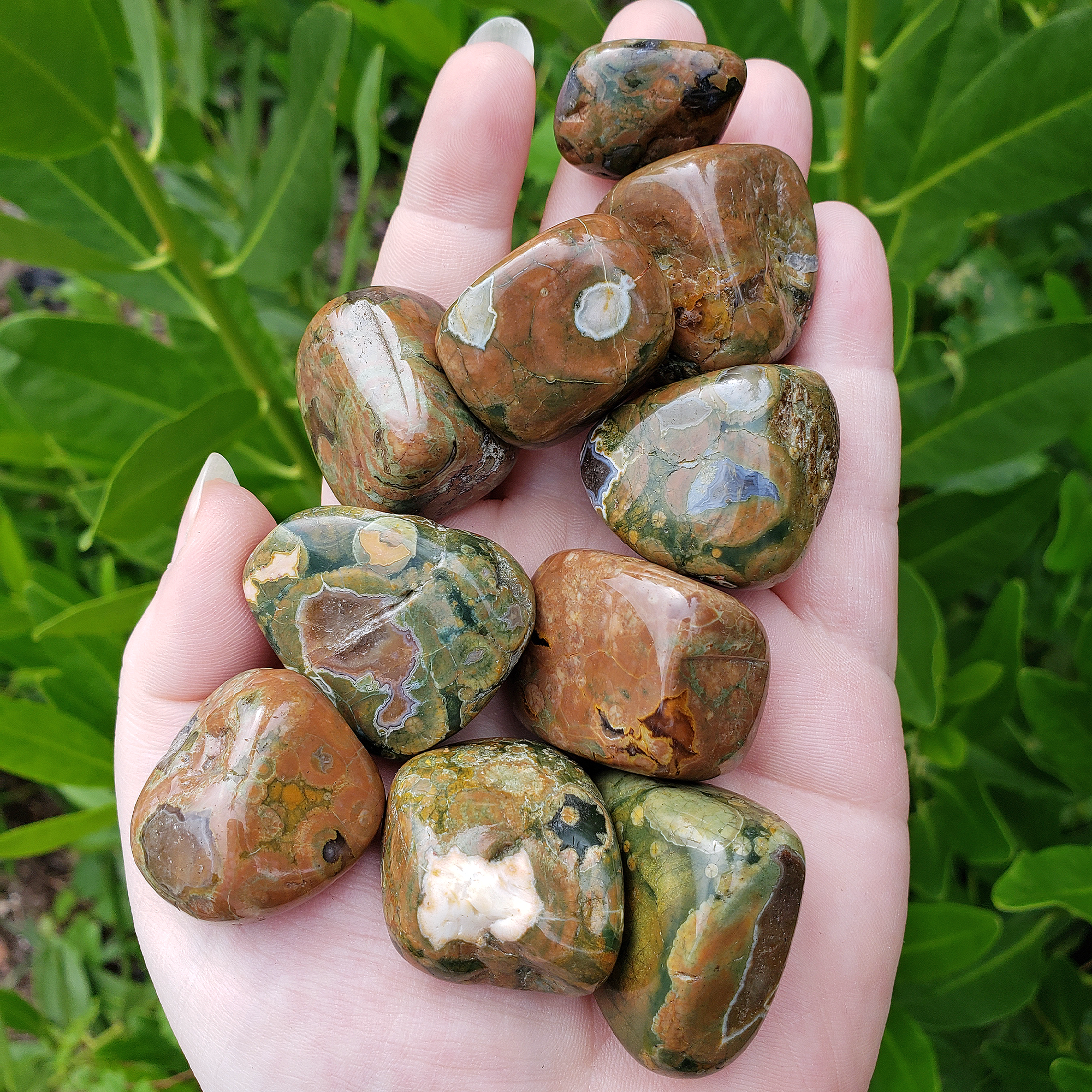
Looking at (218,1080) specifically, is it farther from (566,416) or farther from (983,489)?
(983,489)

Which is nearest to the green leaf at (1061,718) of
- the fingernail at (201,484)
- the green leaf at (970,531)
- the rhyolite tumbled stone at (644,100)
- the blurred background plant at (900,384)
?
the blurred background plant at (900,384)

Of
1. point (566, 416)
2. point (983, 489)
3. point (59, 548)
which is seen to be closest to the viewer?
point (566, 416)

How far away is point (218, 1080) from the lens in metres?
1.01

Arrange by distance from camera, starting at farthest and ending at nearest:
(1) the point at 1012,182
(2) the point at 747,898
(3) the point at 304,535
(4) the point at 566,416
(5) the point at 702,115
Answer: (1) the point at 1012,182, (5) the point at 702,115, (4) the point at 566,416, (3) the point at 304,535, (2) the point at 747,898

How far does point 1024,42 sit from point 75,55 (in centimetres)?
127

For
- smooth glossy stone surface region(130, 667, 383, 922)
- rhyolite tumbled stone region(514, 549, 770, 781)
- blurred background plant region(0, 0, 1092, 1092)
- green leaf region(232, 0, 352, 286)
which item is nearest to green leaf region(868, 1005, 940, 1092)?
blurred background plant region(0, 0, 1092, 1092)

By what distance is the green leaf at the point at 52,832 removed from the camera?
4.22ft

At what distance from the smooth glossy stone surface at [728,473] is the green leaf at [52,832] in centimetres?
86

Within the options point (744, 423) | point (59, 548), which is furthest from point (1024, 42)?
point (59, 548)

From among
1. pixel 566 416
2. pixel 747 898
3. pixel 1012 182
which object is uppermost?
pixel 1012 182

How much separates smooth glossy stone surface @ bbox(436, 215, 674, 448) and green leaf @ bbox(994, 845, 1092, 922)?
775 millimetres

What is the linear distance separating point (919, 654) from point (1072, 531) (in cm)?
33

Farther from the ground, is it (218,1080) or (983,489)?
(983,489)

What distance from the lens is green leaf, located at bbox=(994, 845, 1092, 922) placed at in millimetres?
1140
